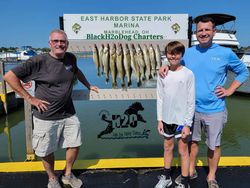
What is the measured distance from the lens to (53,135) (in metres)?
2.67

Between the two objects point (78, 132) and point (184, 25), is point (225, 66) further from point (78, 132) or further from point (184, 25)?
point (78, 132)

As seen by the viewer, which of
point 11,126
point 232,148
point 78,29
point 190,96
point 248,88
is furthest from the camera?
point 248,88

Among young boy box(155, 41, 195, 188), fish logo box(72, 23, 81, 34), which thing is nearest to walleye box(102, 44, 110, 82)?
fish logo box(72, 23, 81, 34)

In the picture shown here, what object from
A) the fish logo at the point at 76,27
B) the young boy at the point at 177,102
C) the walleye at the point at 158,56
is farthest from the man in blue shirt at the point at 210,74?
the fish logo at the point at 76,27

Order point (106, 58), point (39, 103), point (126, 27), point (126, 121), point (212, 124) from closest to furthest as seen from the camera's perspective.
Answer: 1. point (39, 103)
2. point (212, 124)
3. point (106, 58)
4. point (126, 27)
5. point (126, 121)

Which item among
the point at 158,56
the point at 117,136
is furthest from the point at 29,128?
the point at 158,56

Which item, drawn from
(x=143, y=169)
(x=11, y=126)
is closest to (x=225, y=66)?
(x=143, y=169)

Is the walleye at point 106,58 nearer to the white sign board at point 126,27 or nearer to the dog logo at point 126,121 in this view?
the white sign board at point 126,27

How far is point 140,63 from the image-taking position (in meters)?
3.50

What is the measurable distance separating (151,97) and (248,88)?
37.9 ft

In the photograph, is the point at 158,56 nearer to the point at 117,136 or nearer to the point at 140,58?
the point at 140,58

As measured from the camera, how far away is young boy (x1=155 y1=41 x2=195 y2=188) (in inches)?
98.7

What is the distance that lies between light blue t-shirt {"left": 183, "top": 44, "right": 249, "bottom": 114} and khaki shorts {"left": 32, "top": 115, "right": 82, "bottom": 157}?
1263mm

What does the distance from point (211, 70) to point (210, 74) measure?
0.13ft
